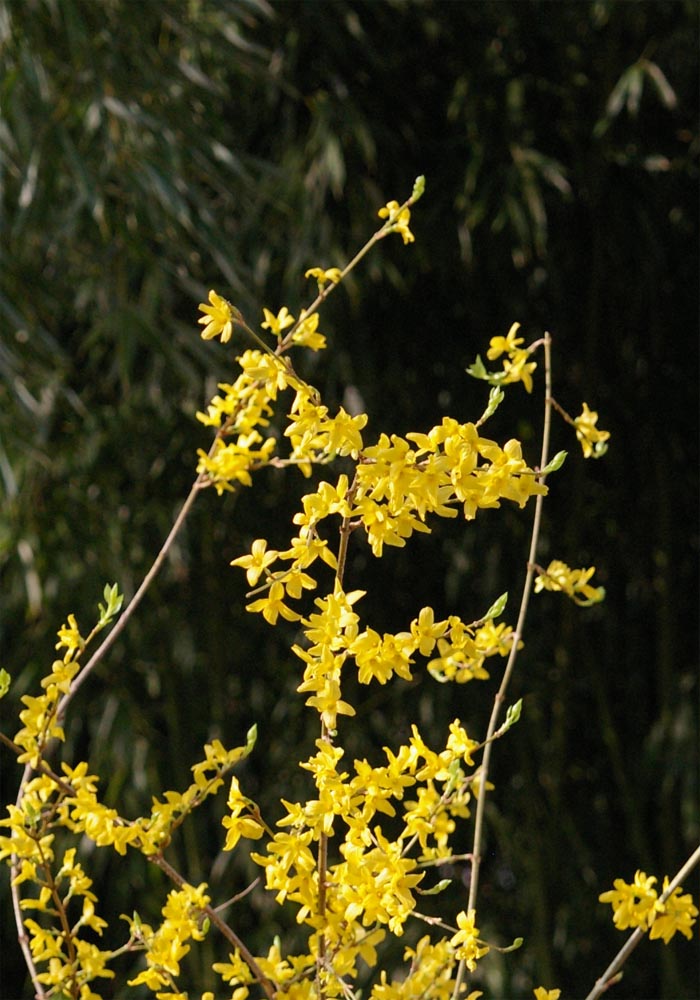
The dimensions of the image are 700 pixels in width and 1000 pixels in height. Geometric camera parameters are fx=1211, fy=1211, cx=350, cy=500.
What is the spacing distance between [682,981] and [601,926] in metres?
0.13

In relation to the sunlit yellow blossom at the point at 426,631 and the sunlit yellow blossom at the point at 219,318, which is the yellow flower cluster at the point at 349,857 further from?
the sunlit yellow blossom at the point at 219,318

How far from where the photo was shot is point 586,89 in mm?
1750

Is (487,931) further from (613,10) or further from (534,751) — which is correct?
(613,10)

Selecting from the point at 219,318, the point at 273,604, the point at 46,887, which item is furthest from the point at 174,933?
the point at 219,318

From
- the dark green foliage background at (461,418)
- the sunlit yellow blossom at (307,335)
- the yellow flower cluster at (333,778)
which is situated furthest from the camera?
the dark green foliage background at (461,418)

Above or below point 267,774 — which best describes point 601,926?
below

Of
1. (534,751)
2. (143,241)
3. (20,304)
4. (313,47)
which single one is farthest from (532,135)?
(534,751)

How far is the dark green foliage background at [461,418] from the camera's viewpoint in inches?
65.4

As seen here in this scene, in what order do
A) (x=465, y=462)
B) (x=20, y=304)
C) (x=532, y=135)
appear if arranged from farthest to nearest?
(x=532, y=135), (x=20, y=304), (x=465, y=462)

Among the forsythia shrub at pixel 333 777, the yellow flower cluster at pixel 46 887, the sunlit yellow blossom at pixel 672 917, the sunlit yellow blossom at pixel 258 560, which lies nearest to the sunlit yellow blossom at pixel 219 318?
the forsythia shrub at pixel 333 777

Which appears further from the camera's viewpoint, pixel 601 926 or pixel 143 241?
pixel 601 926

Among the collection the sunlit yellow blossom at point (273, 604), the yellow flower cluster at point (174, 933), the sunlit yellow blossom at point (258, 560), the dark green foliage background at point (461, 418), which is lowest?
the dark green foliage background at point (461, 418)

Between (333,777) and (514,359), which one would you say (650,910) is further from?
(514,359)

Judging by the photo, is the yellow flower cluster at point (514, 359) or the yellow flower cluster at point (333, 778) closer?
the yellow flower cluster at point (333, 778)
